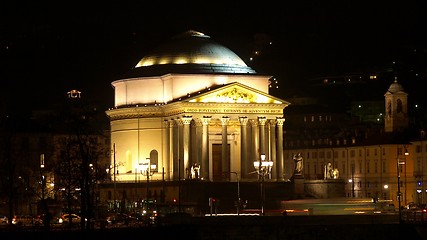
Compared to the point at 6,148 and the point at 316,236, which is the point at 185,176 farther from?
the point at 316,236

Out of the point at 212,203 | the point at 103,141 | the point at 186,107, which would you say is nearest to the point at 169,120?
the point at 186,107

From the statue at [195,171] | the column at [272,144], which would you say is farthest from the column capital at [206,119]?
the column at [272,144]

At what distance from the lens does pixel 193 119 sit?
148500 millimetres

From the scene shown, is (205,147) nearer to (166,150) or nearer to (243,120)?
(243,120)

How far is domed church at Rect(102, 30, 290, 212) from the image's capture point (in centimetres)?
14850

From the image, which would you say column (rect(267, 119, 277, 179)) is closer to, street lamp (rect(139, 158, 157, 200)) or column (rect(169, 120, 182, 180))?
column (rect(169, 120, 182, 180))

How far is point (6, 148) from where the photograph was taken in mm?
122500

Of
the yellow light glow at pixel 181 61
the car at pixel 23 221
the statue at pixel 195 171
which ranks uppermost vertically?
the yellow light glow at pixel 181 61

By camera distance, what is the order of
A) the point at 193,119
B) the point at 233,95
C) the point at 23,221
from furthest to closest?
the point at 233,95
the point at 193,119
the point at 23,221

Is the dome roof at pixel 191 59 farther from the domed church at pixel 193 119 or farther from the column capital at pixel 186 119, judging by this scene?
the column capital at pixel 186 119

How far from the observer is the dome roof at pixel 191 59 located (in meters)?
154

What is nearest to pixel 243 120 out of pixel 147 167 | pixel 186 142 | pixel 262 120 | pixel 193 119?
pixel 262 120

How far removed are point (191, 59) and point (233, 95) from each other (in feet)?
27.4

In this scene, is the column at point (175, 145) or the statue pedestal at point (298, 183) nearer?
the statue pedestal at point (298, 183)
